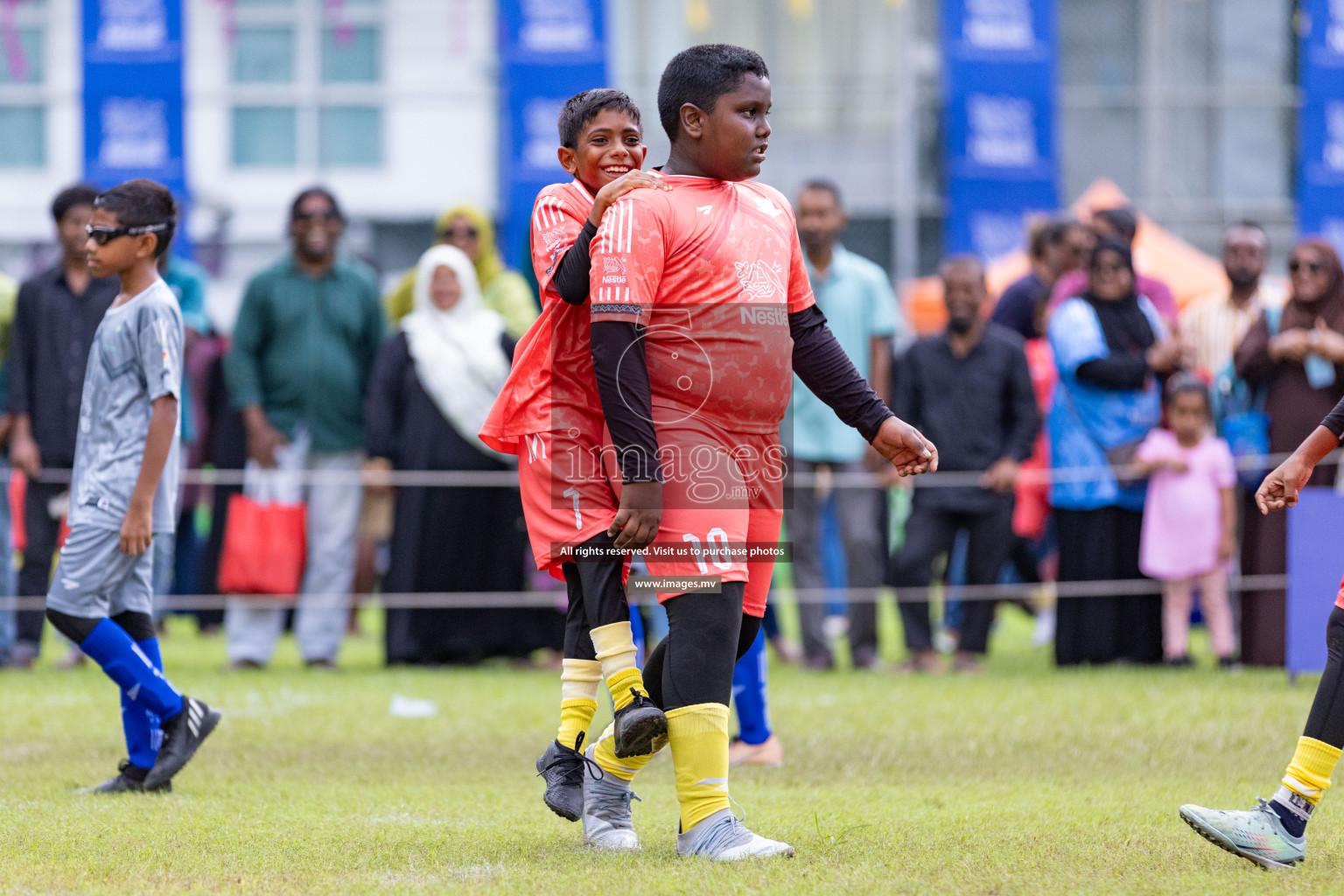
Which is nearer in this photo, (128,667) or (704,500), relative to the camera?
(704,500)

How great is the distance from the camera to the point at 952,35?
18.4m

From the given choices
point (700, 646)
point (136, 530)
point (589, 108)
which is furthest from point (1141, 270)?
point (700, 646)

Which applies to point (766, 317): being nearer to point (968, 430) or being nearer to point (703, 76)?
point (703, 76)

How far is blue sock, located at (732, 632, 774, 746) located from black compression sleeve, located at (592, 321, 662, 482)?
6.75ft

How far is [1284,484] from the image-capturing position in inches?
180

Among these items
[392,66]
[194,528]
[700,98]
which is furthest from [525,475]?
[392,66]

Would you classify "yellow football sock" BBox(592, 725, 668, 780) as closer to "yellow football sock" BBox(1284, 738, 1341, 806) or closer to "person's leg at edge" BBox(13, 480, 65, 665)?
"yellow football sock" BBox(1284, 738, 1341, 806)

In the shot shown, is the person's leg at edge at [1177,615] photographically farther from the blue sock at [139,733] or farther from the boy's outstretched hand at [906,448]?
the blue sock at [139,733]

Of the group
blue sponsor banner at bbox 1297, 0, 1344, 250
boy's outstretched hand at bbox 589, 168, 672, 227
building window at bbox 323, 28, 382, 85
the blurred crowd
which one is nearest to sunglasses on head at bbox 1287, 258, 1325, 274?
the blurred crowd

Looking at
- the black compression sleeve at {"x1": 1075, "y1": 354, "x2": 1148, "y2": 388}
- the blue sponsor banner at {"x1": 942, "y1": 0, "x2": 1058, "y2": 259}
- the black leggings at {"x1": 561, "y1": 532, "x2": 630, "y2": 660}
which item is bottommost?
the black leggings at {"x1": 561, "y1": 532, "x2": 630, "y2": 660}

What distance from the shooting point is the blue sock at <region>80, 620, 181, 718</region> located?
219 inches

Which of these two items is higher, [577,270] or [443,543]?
[577,270]

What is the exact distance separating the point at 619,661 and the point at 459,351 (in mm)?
5567

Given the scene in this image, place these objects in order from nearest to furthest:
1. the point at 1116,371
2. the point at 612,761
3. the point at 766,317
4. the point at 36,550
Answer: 1. the point at 766,317
2. the point at 612,761
3. the point at 1116,371
4. the point at 36,550
